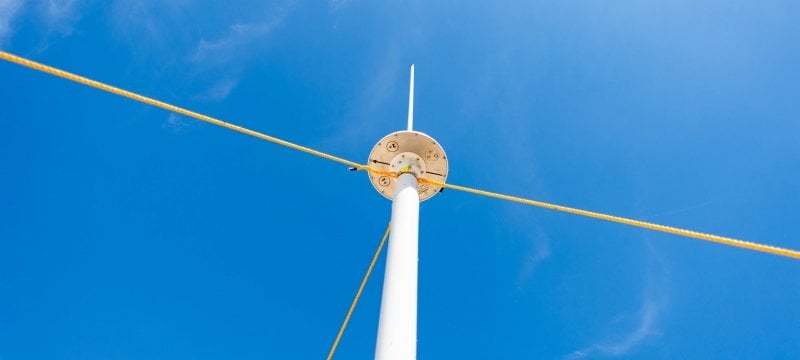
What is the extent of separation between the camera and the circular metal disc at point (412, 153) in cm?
1148

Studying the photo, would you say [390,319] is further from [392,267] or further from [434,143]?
[434,143]

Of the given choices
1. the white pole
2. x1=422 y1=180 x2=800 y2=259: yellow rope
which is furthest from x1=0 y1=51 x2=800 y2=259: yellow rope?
the white pole

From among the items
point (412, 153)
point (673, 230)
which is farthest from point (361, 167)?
point (673, 230)

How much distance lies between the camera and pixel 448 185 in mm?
12031

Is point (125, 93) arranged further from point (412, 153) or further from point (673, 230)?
point (673, 230)

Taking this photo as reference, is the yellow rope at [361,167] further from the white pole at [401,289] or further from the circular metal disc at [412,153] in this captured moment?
the white pole at [401,289]

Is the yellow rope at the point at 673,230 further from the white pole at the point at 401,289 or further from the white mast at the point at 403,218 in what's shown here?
the white pole at the point at 401,289

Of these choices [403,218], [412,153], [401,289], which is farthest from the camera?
[412,153]

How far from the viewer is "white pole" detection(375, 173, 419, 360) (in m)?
7.25

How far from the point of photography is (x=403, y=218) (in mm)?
9547

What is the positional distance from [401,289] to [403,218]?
1.83 m

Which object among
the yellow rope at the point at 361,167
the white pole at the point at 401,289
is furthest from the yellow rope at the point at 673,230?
the white pole at the point at 401,289

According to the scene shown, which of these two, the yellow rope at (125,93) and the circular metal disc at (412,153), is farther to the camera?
the circular metal disc at (412,153)

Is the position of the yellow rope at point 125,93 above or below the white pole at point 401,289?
above
